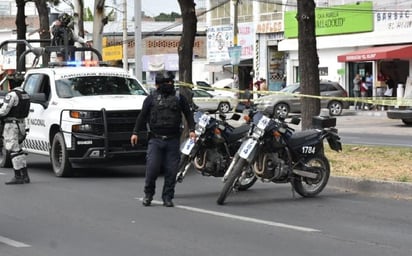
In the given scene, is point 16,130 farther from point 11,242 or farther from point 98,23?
point 98,23

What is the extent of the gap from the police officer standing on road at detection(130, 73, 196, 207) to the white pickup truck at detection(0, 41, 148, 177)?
3.00 meters

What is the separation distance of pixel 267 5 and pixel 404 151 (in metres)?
33.5

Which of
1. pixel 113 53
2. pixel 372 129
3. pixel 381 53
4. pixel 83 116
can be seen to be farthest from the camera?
pixel 113 53

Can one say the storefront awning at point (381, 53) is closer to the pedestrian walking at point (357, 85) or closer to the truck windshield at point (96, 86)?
the pedestrian walking at point (357, 85)

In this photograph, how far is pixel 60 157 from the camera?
1341 cm

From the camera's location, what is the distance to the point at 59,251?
7.22m

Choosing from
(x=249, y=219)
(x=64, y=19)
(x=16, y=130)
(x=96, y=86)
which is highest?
(x=64, y=19)

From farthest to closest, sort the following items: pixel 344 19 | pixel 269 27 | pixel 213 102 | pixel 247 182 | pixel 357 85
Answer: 1. pixel 269 27
2. pixel 344 19
3. pixel 213 102
4. pixel 357 85
5. pixel 247 182

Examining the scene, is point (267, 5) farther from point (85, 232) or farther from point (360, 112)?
point (85, 232)

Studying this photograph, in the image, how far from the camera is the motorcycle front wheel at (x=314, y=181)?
1069cm

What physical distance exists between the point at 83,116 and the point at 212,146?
300cm

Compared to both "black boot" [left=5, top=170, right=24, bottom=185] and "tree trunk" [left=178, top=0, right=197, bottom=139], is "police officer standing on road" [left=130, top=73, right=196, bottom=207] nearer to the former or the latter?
"black boot" [left=5, top=170, right=24, bottom=185]

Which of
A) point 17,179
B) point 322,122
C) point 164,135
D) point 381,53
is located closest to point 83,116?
point 17,179

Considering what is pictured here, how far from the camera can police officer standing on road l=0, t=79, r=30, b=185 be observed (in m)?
12.2
